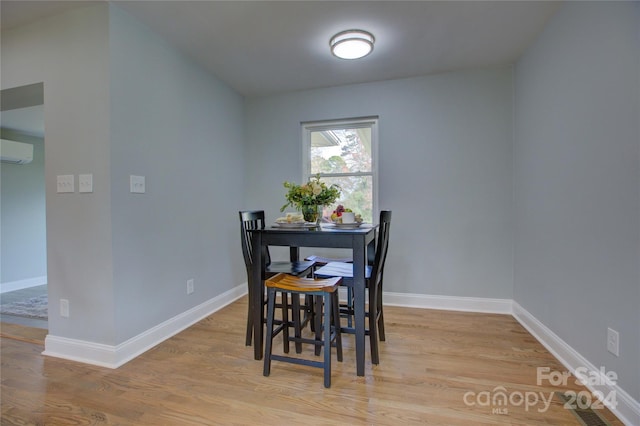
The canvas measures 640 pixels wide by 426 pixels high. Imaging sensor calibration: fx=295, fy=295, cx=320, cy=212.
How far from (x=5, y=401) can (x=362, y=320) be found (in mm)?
2036

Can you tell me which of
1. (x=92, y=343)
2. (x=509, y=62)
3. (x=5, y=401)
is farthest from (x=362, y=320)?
(x=509, y=62)

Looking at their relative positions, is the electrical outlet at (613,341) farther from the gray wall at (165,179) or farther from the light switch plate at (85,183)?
the light switch plate at (85,183)

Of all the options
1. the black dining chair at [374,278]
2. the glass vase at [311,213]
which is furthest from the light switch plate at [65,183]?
the black dining chair at [374,278]

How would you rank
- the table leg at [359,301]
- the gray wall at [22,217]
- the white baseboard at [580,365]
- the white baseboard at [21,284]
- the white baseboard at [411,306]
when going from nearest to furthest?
the white baseboard at [580,365] < the white baseboard at [411,306] < the table leg at [359,301] < the white baseboard at [21,284] < the gray wall at [22,217]

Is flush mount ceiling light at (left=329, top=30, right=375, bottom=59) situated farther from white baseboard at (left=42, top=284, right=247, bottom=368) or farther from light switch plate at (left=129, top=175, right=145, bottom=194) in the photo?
white baseboard at (left=42, top=284, right=247, bottom=368)

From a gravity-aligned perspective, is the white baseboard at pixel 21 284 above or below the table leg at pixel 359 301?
below

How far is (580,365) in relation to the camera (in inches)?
71.1

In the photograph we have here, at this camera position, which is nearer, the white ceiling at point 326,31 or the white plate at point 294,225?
the white ceiling at point 326,31

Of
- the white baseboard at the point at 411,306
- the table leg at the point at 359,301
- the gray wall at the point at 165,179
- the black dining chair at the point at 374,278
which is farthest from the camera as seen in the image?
the gray wall at the point at 165,179

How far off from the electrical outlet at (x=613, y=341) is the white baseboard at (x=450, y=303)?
4.65 feet

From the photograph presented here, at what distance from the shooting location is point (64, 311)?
2.12m

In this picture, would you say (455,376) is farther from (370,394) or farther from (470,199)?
(470,199)

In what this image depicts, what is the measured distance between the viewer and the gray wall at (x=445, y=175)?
2955mm

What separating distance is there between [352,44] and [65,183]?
2385 mm
